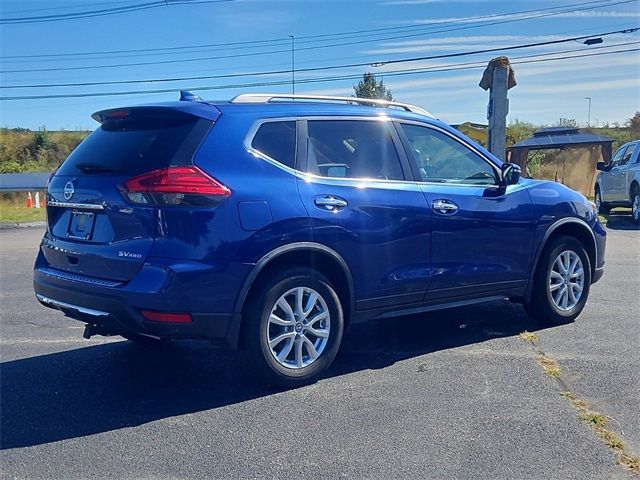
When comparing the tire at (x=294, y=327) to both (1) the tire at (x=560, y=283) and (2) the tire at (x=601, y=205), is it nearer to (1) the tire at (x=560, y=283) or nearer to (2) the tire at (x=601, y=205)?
(1) the tire at (x=560, y=283)

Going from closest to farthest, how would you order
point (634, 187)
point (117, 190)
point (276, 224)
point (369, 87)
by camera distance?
1. point (117, 190)
2. point (276, 224)
3. point (634, 187)
4. point (369, 87)

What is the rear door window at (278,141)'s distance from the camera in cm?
446

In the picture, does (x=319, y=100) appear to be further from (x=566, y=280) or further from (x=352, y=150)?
(x=566, y=280)

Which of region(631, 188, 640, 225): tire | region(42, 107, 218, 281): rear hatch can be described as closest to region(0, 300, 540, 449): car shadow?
region(42, 107, 218, 281): rear hatch

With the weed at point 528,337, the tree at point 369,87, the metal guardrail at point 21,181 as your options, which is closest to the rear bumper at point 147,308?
the weed at point 528,337

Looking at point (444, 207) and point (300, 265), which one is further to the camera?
point (444, 207)

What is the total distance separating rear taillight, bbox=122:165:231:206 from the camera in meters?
4.02

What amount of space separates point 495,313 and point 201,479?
407 cm

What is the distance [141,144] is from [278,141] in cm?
92

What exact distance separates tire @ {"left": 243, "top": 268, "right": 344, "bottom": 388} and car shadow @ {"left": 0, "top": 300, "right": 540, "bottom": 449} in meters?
0.16

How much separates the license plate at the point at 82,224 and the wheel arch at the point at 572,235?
3.66 m

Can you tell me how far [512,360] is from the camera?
5039 mm

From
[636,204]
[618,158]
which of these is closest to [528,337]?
[636,204]

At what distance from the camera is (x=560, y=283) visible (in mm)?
5984
